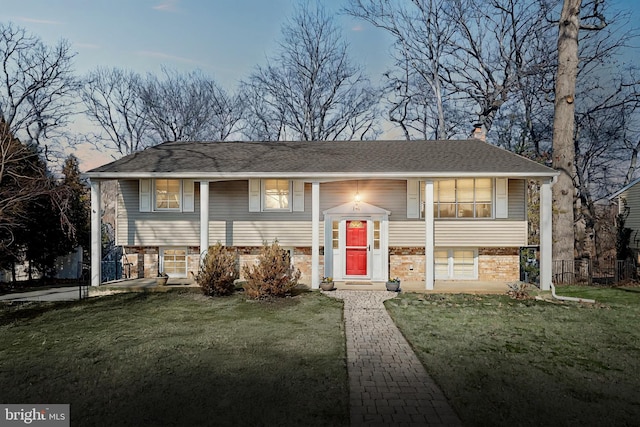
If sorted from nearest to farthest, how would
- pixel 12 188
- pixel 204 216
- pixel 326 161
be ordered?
pixel 12 188
pixel 204 216
pixel 326 161

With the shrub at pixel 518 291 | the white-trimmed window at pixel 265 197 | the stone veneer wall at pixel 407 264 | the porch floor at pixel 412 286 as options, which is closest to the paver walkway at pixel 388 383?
the porch floor at pixel 412 286

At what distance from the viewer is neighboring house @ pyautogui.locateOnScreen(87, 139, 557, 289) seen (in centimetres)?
1237

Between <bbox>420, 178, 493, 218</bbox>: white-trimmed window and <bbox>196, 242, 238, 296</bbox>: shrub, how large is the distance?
6738 millimetres

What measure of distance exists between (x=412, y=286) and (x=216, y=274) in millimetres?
6257

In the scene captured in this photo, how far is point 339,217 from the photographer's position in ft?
41.4

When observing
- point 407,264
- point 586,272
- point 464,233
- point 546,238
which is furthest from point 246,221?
point 586,272

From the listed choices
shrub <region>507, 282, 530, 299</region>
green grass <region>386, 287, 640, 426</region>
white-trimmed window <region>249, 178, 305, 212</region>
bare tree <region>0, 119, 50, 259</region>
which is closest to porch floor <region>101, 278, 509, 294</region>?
shrub <region>507, 282, 530, 299</region>

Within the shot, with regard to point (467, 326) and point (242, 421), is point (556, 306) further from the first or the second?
point (242, 421)

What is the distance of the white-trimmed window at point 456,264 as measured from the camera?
1282 centimetres

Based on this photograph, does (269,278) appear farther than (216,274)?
No

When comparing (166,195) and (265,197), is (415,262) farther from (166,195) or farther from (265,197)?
(166,195)

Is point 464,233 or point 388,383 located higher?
point 464,233

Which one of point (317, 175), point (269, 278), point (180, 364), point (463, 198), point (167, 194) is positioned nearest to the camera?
point (180, 364)

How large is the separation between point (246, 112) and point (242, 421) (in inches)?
1073
